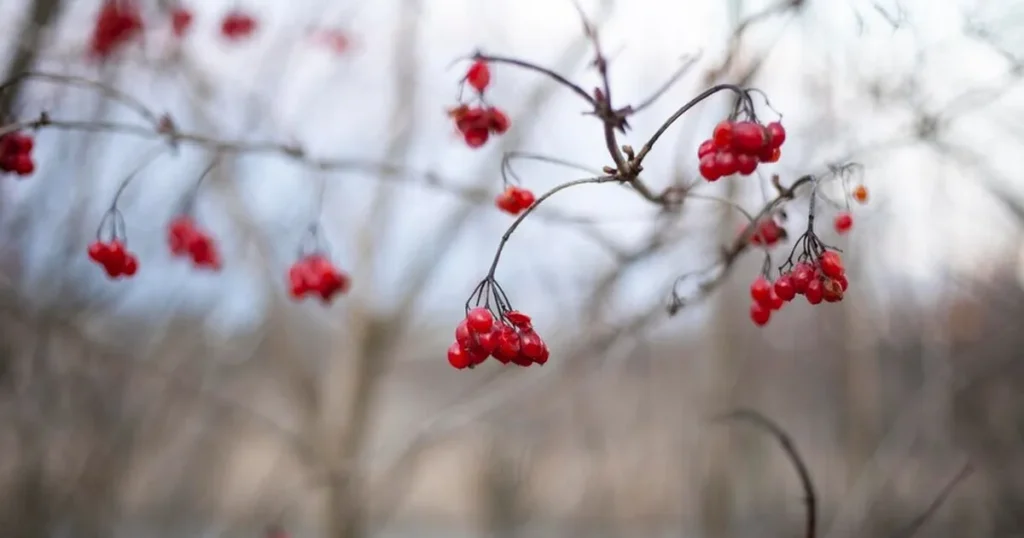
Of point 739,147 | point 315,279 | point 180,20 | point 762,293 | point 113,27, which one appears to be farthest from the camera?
point 180,20

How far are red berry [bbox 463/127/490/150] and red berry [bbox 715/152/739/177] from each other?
0.64 m

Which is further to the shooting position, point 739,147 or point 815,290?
point 815,290

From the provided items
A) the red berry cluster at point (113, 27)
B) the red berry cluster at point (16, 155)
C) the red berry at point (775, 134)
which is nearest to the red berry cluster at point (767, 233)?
the red berry at point (775, 134)

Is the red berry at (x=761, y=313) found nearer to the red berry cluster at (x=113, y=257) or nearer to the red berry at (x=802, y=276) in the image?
the red berry at (x=802, y=276)

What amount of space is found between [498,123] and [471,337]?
1.84 feet

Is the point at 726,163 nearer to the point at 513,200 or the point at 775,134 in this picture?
the point at 775,134

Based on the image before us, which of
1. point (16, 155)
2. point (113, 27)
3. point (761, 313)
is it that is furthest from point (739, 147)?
point (113, 27)

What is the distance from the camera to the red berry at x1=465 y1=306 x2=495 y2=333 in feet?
4.18

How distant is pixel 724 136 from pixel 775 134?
8 centimetres

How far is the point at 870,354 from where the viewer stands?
460 centimetres

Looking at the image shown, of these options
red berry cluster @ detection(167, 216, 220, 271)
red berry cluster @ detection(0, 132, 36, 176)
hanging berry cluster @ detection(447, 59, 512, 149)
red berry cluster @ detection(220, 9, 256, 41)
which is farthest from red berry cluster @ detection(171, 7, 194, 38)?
hanging berry cluster @ detection(447, 59, 512, 149)

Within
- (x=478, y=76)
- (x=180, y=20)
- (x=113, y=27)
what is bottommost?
(x=478, y=76)

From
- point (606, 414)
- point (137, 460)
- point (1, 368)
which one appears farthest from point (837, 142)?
point (137, 460)

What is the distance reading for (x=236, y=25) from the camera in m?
3.25
